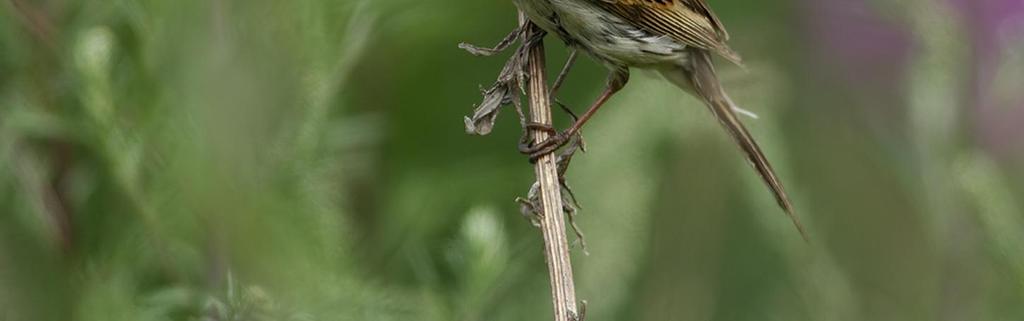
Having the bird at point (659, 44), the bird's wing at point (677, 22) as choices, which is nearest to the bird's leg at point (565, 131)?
the bird at point (659, 44)

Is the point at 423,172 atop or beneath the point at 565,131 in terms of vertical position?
atop

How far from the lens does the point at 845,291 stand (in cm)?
289

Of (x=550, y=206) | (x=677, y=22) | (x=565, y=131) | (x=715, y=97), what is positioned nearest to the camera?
(x=550, y=206)

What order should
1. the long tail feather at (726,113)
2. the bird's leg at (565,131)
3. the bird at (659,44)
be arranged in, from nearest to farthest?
1. the bird's leg at (565,131)
2. the bird at (659,44)
3. the long tail feather at (726,113)

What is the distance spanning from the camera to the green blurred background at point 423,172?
86.2 inches

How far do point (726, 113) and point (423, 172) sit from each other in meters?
0.70

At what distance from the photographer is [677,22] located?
291 centimetres

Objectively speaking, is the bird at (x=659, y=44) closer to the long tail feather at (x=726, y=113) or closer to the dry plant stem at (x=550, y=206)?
the long tail feather at (x=726, y=113)

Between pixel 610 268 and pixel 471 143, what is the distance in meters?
1.08

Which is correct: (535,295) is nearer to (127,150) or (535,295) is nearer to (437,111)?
(437,111)

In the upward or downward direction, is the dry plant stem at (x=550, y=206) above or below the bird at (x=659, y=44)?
below

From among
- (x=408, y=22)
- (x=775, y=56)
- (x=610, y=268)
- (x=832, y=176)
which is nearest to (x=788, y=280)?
(x=832, y=176)

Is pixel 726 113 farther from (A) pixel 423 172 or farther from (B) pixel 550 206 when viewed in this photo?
(B) pixel 550 206

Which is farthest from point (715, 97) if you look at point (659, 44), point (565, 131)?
point (565, 131)
